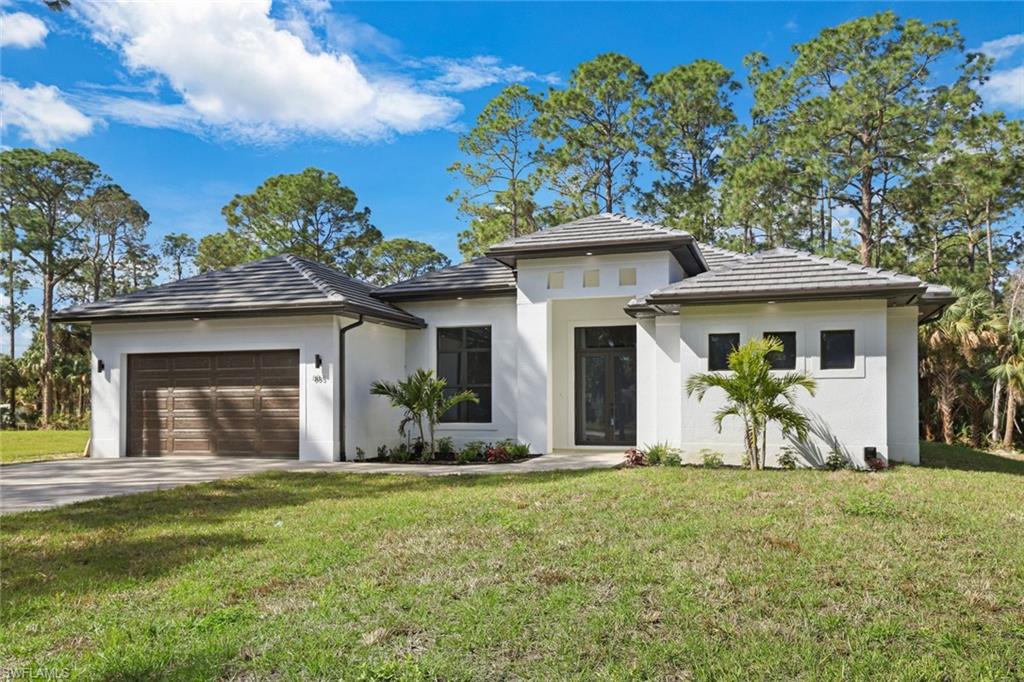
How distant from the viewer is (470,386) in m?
15.4

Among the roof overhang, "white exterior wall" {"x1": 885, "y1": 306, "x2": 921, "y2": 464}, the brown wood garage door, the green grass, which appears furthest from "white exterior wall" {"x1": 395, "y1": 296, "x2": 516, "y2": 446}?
the green grass

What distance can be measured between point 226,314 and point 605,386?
8215 mm

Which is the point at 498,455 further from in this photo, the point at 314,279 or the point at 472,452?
the point at 314,279

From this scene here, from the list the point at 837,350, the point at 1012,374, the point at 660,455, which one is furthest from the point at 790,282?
the point at 1012,374

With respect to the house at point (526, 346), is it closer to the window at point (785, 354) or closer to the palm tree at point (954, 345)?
the window at point (785, 354)

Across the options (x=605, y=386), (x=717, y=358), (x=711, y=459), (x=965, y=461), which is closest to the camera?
(x=711, y=459)

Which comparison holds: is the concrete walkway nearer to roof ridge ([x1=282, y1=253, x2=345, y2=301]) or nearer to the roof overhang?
the roof overhang

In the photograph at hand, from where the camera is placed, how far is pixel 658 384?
42.5 feet

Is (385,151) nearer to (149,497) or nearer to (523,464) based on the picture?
(523,464)

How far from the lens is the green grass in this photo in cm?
1478

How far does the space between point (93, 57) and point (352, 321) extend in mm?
8236

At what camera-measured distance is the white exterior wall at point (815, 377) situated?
1137 cm

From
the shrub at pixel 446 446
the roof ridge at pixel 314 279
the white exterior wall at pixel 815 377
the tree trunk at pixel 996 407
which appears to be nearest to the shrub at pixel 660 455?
the white exterior wall at pixel 815 377

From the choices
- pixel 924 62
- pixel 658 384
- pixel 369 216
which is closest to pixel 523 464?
pixel 658 384
